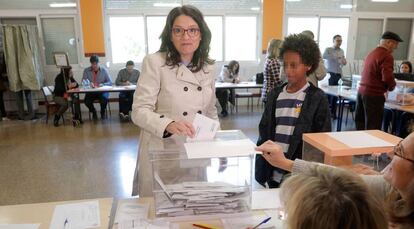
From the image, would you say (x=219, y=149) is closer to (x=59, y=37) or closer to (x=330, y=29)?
(x=59, y=37)

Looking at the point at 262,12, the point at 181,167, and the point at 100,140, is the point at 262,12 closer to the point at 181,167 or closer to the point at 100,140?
the point at 100,140

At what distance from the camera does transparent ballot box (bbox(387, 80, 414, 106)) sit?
418cm

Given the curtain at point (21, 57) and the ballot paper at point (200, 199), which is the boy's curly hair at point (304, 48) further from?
the curtain at point (21, 57)

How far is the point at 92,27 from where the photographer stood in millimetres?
7176

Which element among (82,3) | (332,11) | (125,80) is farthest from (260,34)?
(82,3)

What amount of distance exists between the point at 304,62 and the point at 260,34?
6163mm

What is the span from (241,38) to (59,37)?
4.29 meters

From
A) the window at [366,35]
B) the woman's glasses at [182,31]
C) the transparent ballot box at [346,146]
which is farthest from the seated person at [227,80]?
the woman's glasses at [182,31]

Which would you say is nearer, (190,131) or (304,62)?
(190,131)

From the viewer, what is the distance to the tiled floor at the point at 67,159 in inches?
129

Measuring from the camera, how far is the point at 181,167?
4.12 ft

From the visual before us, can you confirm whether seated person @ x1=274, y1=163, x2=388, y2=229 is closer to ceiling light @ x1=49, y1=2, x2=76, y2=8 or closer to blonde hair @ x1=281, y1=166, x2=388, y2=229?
blonde hair @ x1=281, y1=166, x2=388, y2=229

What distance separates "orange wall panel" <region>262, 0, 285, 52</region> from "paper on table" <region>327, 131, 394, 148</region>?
6361mm

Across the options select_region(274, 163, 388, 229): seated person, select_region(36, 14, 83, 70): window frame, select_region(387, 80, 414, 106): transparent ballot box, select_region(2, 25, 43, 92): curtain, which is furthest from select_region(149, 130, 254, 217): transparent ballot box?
select_region(36, 14, 83, 70): window frame
